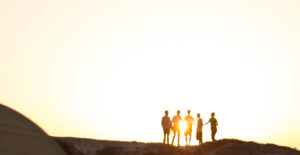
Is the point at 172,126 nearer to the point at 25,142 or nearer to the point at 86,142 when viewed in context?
the point at 86,142

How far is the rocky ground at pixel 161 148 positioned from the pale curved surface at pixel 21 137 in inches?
443

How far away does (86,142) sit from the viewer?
24.5m

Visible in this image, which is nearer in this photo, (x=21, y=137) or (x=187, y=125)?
(x=21, y=137)

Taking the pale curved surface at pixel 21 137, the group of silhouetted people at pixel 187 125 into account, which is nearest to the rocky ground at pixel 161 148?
the group of silhouetted people at pixel 187 125

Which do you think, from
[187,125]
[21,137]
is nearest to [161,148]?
[187,125]

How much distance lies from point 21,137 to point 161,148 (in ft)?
43.1

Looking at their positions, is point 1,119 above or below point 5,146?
above

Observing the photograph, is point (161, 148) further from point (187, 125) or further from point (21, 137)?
point (21, 137)

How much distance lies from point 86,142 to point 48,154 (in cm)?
1274

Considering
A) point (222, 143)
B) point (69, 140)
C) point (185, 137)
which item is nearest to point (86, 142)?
point (69, 140)

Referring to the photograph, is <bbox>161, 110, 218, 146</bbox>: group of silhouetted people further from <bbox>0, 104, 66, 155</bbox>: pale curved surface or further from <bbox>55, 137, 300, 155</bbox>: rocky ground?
<bbox>0, 104, 66, 155</bbox>: pale curved surface

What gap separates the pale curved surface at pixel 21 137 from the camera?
34.5 ft

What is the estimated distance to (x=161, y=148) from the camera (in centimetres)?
2342

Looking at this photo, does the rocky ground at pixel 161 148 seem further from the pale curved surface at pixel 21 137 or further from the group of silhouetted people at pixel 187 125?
the pale curved surface at pixel 21 137
